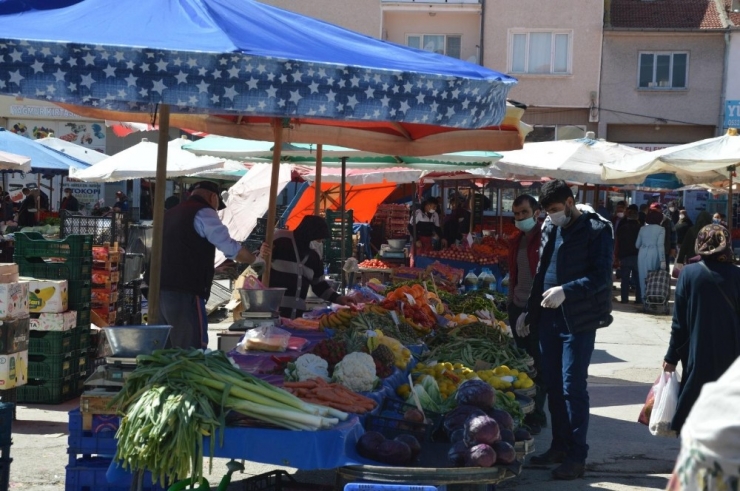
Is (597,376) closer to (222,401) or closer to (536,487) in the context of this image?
(536,487)

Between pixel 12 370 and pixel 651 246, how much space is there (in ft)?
46.2

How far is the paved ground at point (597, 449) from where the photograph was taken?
668 cm

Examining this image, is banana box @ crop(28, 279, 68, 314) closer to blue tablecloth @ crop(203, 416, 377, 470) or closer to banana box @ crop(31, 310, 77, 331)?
banana box @ crop(31, 310, 77, 331)

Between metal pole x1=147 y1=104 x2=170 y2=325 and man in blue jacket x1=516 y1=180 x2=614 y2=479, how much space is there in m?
2.57

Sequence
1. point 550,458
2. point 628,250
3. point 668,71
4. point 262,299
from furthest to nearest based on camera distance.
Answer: point 668,71
point 628,250
point 262,299
point 550,458

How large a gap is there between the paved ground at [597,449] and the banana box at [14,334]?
760 millimetres

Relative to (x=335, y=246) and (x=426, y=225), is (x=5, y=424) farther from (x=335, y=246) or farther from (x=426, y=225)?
(x=426, y=225)

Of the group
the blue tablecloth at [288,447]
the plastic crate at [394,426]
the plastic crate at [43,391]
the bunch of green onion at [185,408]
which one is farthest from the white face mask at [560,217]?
the plastic crate at [43,391]

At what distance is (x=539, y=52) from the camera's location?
34.8m

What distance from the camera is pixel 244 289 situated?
7285 millimetres

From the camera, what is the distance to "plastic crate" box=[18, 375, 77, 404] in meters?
8.77

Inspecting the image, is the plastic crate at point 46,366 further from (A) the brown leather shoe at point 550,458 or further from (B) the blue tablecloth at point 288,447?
(B) the blue tablecloth at point 288,447

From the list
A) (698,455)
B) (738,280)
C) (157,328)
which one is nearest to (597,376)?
(738,280)

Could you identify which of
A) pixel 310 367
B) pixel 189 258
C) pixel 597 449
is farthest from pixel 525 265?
pixel 310 367
